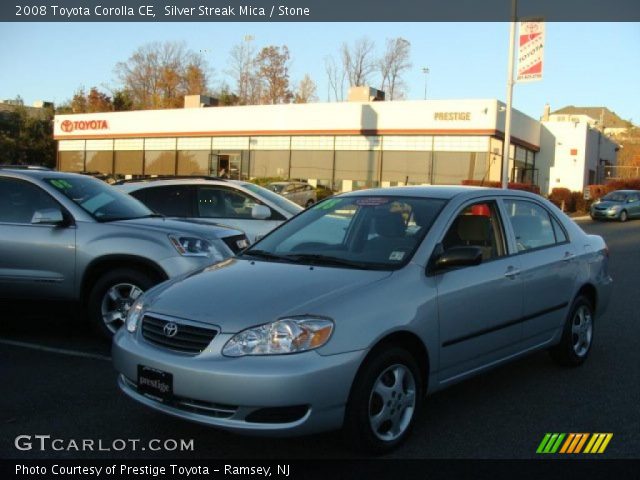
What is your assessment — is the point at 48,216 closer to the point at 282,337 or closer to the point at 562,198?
the point at 282,337

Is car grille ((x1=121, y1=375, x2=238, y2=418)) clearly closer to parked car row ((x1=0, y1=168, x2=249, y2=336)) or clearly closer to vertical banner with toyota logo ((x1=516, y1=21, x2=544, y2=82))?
parked car row ((x1=0, y1=168, x2=249, y2=336))

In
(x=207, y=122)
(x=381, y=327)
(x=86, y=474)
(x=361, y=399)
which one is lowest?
(x=86, y=474)

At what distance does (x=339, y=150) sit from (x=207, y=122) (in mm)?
9074

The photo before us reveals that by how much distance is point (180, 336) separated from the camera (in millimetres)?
4000

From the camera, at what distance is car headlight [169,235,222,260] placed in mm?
6625

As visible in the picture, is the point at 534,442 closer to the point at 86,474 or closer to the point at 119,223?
the point at 86,474

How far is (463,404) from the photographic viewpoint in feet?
16.9

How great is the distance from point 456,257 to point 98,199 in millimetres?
4220

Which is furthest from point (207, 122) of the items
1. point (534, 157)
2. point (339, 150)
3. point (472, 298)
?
point (472, 298)

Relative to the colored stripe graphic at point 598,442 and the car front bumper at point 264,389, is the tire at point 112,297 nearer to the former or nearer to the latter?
the car front bumper at point 264,389

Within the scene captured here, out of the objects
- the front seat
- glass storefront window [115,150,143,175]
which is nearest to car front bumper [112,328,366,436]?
the front seat

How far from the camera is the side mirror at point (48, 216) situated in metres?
6.66

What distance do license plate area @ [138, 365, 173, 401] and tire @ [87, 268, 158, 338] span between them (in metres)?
2.56

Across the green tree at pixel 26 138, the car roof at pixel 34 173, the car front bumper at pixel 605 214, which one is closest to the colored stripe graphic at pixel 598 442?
the car roof at pixel 34 173
